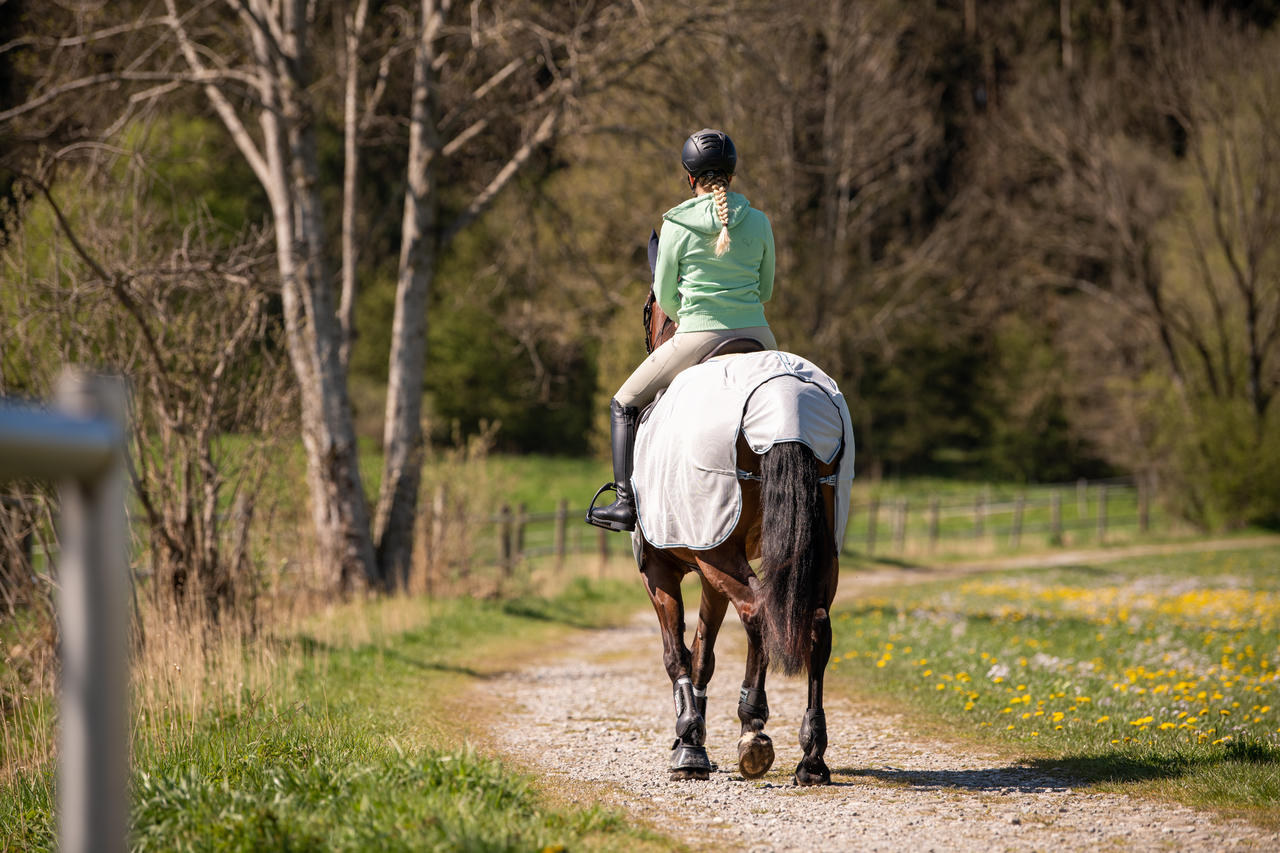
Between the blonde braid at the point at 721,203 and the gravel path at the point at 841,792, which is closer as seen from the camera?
the gravel path at the point at 841,792

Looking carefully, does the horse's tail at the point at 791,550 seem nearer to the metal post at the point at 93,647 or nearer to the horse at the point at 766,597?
the horse at the point at 766,597

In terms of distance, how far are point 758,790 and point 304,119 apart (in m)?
9.74

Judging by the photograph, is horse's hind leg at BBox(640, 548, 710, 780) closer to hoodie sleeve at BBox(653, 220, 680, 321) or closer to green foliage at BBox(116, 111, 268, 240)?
hoodie sleeve at BBox(653, 220, 680, 321)

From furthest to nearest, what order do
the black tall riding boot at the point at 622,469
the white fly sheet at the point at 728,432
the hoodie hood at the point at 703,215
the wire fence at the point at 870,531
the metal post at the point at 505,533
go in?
the metal post at the point at 505,533
the wire fence at the point at 870,531
the black tall riding boot at the point at 622,469
the hoodie hood at the point at 703,215
the white fly sheet at the point at 728,432

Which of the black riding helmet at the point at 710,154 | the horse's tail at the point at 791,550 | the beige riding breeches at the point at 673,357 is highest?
the black riding helmet at the point at 710,154

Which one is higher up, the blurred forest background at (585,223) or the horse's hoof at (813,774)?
the blurred forest background at (585,223)

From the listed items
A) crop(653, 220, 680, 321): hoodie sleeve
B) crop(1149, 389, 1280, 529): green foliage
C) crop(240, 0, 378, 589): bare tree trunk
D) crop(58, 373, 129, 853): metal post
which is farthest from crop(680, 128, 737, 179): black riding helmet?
crop(1149, 389, 1280, 529): green foliage

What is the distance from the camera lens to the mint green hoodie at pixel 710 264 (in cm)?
539

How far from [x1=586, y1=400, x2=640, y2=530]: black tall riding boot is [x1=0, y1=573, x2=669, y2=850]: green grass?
140cm

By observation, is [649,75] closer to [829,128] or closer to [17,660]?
[829,128]

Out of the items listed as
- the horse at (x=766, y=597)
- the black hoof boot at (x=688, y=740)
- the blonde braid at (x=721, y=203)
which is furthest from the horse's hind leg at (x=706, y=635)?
the blonde braid at (x=721, y=203)

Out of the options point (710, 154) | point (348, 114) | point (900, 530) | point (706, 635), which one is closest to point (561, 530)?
point (348, 114)

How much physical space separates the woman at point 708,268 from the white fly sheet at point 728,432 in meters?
0.37

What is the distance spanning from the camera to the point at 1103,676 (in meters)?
7.70
